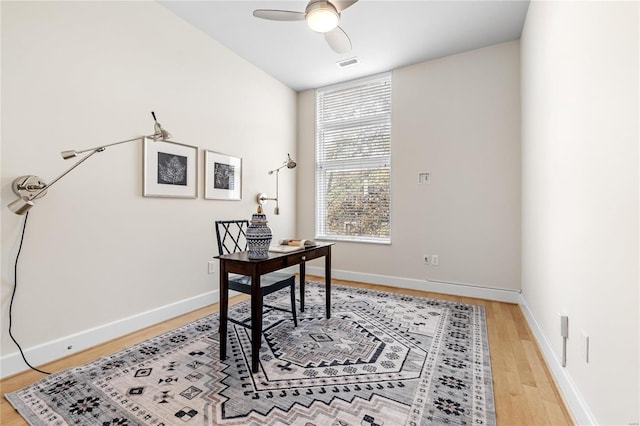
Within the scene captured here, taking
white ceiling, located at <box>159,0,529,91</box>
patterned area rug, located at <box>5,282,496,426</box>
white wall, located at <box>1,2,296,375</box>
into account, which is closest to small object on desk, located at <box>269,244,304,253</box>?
patterned area rug, located at <box>5,282,496,426</box>

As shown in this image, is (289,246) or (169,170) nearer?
(289,246)

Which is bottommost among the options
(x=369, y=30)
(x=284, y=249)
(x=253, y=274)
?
(x=253, y=274)

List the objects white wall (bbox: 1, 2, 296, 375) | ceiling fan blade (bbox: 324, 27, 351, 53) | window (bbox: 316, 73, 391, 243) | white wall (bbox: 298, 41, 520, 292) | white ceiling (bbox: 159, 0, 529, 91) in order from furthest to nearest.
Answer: window (bbox: 316, 73, 391, 243) → white wall (bbox: 298, 41, 520, 292) → white ceiling (bbox: 159, 0, 529, 91) → ceiling fan blade (bbox: 324, 27, 351, 53) → white wall (bbox: 1, 2, 296, 375)

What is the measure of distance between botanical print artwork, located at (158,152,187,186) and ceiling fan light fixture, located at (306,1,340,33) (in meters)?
1.70

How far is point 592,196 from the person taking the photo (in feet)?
4.36

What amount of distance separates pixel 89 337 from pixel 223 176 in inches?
73.0

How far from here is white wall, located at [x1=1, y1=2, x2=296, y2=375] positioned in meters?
1.89

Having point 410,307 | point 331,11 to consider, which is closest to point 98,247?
point 331,11

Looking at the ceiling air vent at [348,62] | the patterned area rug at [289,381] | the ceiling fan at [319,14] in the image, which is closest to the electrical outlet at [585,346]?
the patterned area rug at [289,381]

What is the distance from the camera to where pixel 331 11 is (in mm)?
1973

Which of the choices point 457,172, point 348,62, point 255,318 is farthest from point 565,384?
point 348,62

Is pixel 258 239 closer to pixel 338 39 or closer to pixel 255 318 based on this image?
pixel 255 318

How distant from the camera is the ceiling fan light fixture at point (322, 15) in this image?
1.96 m

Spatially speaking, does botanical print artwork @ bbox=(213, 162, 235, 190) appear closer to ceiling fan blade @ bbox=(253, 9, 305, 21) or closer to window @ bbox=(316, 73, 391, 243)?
window @ bbox=(316, 73, 391, 243)
